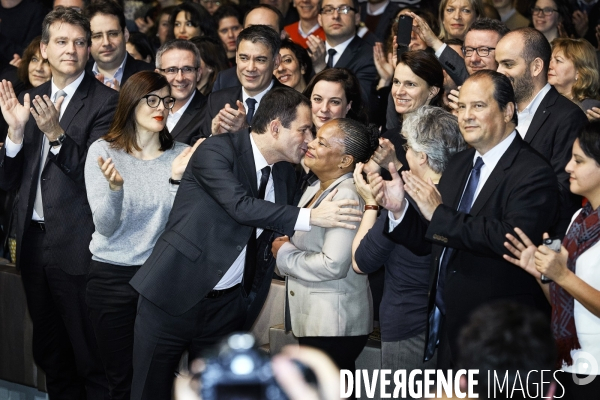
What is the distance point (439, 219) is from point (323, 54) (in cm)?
298

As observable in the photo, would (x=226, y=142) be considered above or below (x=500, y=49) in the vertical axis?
below

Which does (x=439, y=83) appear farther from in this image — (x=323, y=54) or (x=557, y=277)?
(x=557, y=277)

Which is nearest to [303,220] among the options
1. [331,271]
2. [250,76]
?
[331,271]

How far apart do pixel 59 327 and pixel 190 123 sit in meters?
1.41

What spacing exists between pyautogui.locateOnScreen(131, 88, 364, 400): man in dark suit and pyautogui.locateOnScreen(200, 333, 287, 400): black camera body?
2.32 meters

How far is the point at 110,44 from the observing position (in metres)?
6.05

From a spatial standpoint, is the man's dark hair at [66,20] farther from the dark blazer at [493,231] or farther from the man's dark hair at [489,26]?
the dark blazer at [493,231]

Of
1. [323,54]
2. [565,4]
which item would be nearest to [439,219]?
[323,54]

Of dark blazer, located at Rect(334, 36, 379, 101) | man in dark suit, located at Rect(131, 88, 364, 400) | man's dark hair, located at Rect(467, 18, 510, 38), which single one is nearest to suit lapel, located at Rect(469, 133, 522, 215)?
man in dark suit, located at Rect(131, 88, 364, 400)

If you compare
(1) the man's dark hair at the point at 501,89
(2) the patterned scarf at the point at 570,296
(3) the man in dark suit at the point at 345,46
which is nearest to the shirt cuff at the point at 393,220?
(1) the man's dark hair at the point at 501,89

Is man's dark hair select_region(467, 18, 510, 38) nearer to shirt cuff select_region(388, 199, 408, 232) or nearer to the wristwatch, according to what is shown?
shirt cuff select_region(388, 199, 408, 232)

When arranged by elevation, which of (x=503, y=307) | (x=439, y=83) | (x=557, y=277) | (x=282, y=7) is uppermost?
(x=282, y=7)

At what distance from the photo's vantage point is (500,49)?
16.0ft

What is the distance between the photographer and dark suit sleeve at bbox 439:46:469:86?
539 cm
